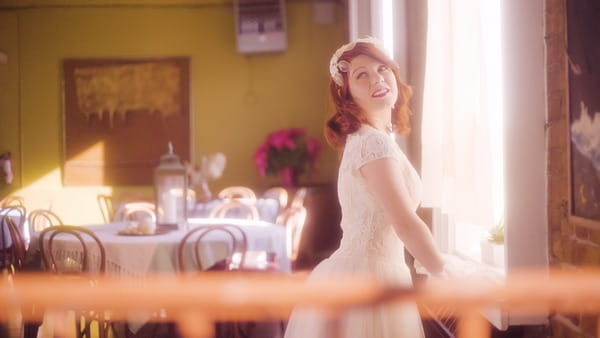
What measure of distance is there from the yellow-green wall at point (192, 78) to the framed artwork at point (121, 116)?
11 centimetres

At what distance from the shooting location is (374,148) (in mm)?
1453

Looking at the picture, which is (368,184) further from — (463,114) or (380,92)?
(463,114)

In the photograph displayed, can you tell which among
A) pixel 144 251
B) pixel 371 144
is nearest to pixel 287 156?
pixel 144 251

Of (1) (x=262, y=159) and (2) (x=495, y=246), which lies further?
(1) (x=262, y=159)

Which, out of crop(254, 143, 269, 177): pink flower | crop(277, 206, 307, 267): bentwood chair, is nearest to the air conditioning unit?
crop(254, 143, 269, 177): pink flower

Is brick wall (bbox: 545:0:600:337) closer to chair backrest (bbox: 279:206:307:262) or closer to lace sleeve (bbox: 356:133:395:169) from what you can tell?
lace sleeve (bbox: 356:133:395:169)

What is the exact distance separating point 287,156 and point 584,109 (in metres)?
4.77

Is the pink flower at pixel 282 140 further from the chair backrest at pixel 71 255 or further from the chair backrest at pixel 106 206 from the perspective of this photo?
the chair backrest at pixel 71 255

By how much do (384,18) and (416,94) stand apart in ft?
4.04

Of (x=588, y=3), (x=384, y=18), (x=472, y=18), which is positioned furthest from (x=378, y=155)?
(x=384, y=18)

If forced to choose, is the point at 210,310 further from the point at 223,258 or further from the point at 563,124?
the point at 223,258

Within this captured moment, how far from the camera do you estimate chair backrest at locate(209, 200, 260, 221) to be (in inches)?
189

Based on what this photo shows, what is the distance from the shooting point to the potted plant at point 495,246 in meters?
2.36

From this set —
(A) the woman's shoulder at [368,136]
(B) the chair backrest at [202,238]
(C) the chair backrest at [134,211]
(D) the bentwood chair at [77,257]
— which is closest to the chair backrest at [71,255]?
(D) the bentwood chair at [77,257]
